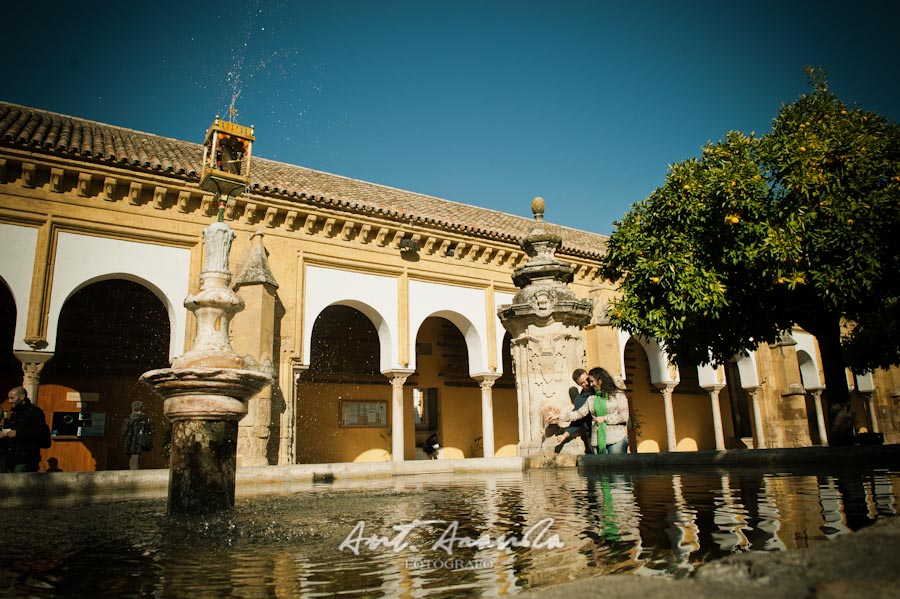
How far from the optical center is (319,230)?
1672 centimetres

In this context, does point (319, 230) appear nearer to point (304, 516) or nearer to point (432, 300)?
point (432, 300)

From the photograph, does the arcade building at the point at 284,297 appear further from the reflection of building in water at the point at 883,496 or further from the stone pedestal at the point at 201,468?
the stone pedestal at the point at 201,468

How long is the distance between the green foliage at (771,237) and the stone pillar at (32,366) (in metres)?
11.2

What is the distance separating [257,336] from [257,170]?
5.40 m

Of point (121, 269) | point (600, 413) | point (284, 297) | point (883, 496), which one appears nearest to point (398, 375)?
point (284, 297)

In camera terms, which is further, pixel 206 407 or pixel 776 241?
pixel 776 241

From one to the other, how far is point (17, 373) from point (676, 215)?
15.4 meters

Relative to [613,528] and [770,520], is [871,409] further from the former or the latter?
[613,528]

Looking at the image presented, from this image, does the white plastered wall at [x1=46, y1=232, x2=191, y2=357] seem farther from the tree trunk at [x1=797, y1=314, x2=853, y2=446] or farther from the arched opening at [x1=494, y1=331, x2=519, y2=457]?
the tree trunk at [x1=797, y1=314, x2=853, y2=446]

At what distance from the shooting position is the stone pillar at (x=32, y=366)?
1257 centimetres

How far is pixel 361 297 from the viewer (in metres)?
17.1

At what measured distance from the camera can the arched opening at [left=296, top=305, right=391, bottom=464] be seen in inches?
731

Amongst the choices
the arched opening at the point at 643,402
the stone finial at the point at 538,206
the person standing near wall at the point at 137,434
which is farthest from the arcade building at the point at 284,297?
the arched opening at the point at 643,402

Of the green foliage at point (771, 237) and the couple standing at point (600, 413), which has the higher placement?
the green foliage at point (771, 237)
